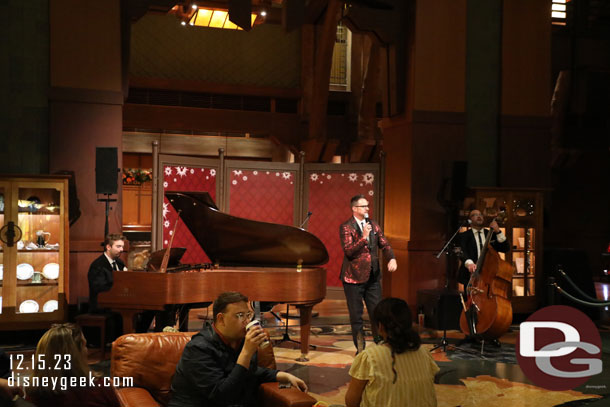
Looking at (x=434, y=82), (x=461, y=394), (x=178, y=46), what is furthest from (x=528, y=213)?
(x=178, y=46)

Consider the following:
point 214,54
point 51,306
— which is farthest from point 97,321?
point 214,54

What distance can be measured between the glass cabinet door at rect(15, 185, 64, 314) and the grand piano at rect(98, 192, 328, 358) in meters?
1.43

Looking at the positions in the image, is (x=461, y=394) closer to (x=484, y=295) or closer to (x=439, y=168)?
(x=484, y=295)

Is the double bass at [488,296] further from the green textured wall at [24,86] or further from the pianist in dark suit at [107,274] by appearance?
the green textured wall at [24,86]

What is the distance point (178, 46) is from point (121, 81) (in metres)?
6.42

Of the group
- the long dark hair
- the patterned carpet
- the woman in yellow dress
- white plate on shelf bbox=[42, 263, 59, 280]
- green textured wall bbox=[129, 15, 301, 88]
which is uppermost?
green textured wall bbox=[129, 15, 301, 88]

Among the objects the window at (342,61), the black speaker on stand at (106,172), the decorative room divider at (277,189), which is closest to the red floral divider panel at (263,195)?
the decorative room divider at (277,189)

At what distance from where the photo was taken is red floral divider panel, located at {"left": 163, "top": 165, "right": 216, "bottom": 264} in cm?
797

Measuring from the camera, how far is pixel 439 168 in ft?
26.5

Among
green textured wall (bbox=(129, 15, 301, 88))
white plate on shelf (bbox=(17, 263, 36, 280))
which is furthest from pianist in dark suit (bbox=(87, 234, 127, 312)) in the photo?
green textured wall (bbox=(129, 15, 301, 88))

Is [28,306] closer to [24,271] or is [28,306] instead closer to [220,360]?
[24,271]

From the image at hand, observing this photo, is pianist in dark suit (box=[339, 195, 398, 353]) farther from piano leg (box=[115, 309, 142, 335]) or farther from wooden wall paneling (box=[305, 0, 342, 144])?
wooden wall paneling (box=[305, 0, 342, 144])

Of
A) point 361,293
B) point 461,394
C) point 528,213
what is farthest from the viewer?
point 528,213

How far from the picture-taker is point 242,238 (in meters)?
5.75
